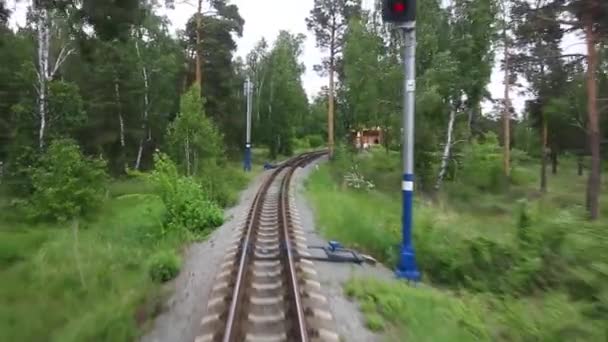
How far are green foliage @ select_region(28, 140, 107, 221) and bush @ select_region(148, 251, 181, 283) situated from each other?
25.2ft

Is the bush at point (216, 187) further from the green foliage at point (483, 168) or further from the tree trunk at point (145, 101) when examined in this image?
the green foliage at point (483, 168)

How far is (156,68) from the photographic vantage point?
3559 centimetres

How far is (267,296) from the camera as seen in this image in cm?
788

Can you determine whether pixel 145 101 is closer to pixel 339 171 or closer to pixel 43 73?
pixel 339 171

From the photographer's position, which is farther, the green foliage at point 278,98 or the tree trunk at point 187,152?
the green foliage at point 278,98

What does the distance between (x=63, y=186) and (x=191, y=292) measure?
10091 millimetres

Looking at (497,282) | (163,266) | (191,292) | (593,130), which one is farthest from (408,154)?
(593,130)

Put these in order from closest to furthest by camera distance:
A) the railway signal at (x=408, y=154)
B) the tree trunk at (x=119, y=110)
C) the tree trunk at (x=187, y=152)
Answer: the railway signal at (x=408, y=154)
the tree trunk at (x=187, y=152)
the tree trunk at (x=119, y=110)

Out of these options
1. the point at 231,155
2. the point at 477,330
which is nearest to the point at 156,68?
the point at 231,155

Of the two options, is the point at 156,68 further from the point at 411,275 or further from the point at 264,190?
the point at 411,275

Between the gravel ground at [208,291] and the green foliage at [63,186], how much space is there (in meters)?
5.22

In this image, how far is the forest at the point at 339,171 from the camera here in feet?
24.2

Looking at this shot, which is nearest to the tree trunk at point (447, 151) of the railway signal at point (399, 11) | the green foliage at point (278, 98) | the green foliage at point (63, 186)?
the green foliage at point (63, 186)

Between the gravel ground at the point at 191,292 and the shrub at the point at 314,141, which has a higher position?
the shrub at the point at 314,141
